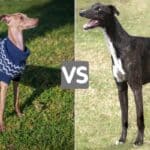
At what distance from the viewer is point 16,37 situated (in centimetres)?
1125

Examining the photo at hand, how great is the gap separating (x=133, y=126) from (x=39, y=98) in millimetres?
2058

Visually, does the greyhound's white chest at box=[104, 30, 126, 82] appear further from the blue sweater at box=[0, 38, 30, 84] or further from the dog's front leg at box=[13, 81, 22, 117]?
the dog's front leg at box=[13, 81, 22, 117]

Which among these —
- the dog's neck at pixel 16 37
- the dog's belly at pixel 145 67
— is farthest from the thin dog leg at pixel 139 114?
the dog's neck at pixel 16 37

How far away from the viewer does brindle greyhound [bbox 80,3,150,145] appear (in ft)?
35.0

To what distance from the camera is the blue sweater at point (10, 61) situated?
1097cm

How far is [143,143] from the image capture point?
1118 centimetres

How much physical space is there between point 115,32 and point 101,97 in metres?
1.89

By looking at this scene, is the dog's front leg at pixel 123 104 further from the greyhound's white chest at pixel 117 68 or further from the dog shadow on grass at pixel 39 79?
the dog shadow on grass at pixel 39 79

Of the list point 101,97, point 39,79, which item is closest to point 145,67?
point 101,97

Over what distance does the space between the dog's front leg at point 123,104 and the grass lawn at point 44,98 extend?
3.29 ft

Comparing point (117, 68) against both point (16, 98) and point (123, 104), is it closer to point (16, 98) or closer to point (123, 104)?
point (123, 104)

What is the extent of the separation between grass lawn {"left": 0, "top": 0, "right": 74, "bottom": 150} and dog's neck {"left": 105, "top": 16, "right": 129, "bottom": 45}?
80.4 inches

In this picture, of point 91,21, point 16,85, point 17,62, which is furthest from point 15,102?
point 91,21

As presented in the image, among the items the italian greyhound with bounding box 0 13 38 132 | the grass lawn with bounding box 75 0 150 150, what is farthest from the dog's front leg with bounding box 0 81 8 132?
the grass lawn with bounding box 75 0 150 150
